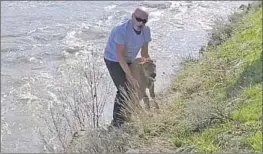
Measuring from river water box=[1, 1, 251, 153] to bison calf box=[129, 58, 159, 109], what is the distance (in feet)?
3.97

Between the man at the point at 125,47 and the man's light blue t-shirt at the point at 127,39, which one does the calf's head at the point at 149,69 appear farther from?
the man's light blue t-shirt at the point at 127,39

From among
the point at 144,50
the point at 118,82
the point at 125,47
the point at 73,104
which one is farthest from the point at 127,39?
the point at 73,104

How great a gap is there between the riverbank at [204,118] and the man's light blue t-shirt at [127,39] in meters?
0.80

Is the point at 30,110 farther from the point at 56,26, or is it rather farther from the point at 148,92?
the point at 56,26

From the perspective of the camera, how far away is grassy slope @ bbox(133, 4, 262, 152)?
7.05 metres

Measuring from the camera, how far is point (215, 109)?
7.77m

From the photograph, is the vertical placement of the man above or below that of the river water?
above

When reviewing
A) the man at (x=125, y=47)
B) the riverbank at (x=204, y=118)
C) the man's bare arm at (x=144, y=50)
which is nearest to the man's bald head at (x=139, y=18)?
the man at (x=125, y=47)

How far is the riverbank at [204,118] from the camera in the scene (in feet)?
23.3

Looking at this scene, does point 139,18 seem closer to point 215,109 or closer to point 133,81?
point 133,81

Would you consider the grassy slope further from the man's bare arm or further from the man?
the man's bare arm

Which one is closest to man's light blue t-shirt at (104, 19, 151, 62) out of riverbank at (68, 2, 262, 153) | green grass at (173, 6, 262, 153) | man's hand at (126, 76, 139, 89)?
man's hand at (126, 76, 139, 89)

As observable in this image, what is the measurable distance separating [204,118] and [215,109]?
22 cm

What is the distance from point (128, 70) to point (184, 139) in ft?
3.65
